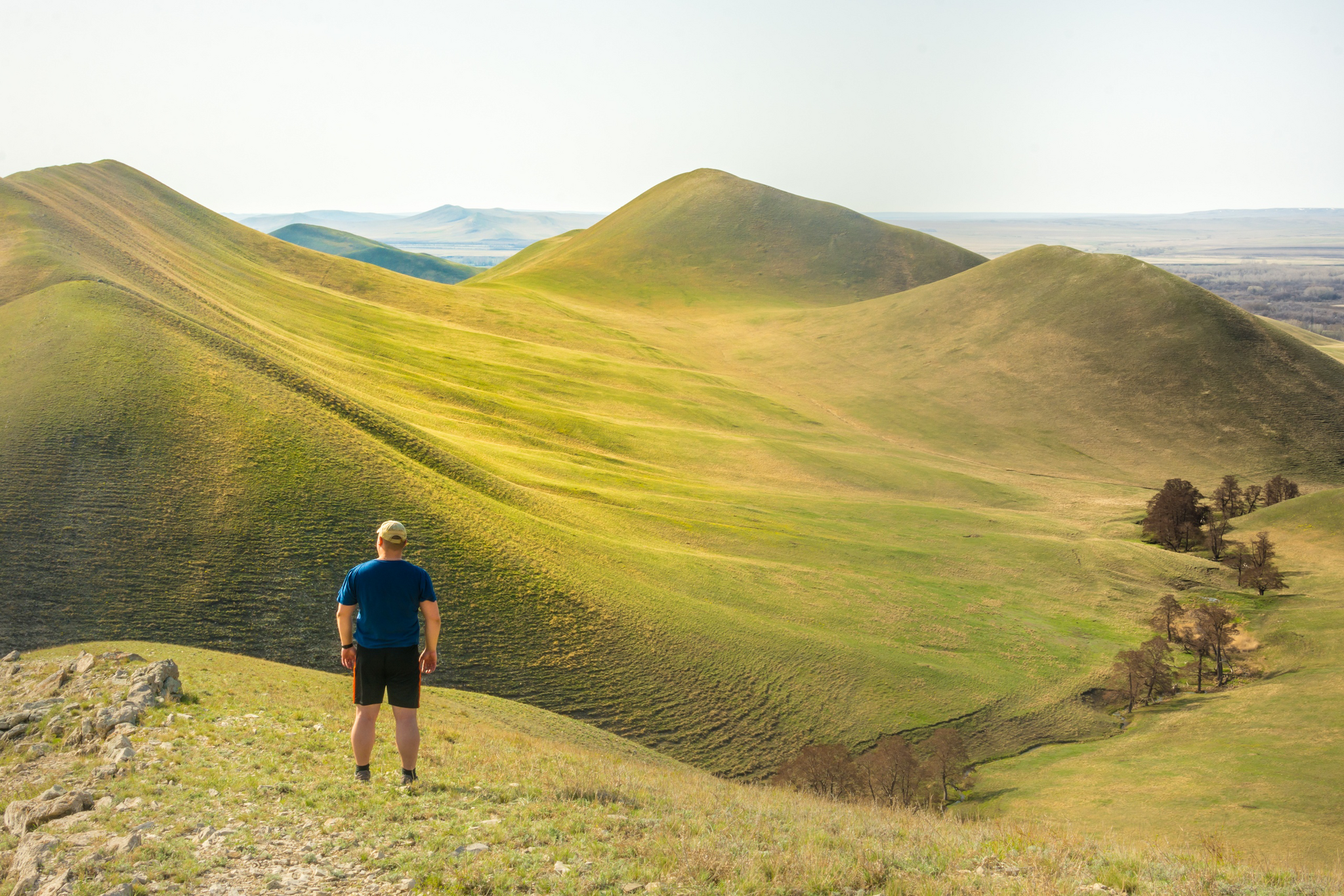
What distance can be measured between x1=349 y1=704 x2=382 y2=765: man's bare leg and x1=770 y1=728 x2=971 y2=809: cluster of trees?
1506 centimetres

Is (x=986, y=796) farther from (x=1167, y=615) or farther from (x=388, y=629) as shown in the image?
(x=388, y=629)

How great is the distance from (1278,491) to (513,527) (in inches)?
2865

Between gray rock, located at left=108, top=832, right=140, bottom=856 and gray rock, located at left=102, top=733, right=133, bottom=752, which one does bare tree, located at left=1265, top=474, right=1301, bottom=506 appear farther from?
gray rock, located at left=108, top=832, right=140, bottom=856

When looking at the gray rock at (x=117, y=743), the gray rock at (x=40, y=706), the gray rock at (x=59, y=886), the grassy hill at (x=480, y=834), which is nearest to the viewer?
the gray rock at (x=59, y=886)

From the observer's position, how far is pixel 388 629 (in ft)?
34.8

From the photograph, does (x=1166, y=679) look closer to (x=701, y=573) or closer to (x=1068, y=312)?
(x=701, y=573)

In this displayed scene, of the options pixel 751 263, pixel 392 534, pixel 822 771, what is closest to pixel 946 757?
pixel 822 771

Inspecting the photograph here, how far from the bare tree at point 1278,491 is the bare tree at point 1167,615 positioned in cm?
3439

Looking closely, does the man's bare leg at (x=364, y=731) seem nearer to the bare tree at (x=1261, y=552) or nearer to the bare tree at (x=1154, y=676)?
the bare tree at (x=1154, y=676)

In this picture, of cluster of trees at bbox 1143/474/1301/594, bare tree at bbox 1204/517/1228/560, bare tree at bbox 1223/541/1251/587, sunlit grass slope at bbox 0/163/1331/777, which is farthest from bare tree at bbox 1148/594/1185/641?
bare tree at bbox 1204/517/1228/560

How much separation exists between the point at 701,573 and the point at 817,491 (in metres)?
29.0

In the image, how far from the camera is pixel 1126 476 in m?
85.8

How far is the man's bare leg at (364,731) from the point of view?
1097 centimetres

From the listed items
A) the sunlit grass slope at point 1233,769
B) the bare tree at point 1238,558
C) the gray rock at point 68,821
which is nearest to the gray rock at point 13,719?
the gray rock at point 68,821
